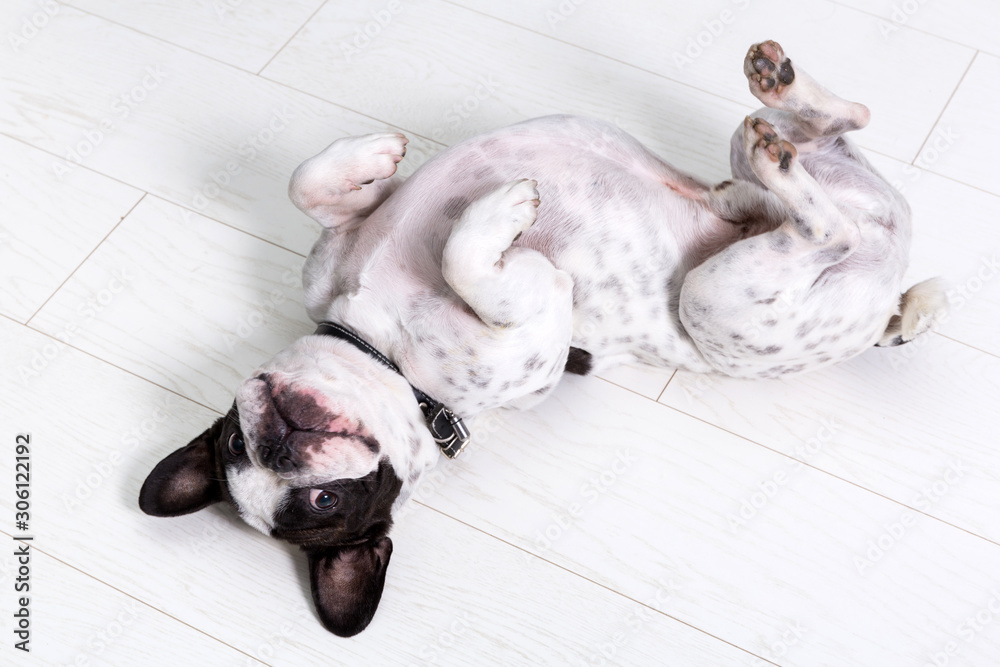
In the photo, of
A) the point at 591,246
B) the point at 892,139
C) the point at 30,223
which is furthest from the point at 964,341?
the point at 30,223

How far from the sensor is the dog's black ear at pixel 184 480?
2.33 meters

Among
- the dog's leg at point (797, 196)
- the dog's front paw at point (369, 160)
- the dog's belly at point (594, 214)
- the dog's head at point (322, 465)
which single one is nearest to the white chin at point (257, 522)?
the dog's head at point (322, 465)

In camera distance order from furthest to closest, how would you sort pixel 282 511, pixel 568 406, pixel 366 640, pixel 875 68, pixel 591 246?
pixel 875 68
pixel 568 406
pixel 366 640
pixel 591 246
pixel 282 511

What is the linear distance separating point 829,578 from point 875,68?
6.45ft

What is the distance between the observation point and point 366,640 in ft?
8.37

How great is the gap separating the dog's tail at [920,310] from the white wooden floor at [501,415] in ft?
1.19

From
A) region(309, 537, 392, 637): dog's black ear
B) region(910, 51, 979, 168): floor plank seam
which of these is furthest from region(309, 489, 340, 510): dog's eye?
region(910, 51, 979, 168): floor plank seam

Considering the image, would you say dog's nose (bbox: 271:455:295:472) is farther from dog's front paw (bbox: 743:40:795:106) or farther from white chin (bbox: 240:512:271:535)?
dog's front paw (bbox: 743:40:795:106)

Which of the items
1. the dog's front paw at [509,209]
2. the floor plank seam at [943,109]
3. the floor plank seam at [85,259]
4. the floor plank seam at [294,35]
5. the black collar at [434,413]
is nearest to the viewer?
the dog's front paw at [509,209]

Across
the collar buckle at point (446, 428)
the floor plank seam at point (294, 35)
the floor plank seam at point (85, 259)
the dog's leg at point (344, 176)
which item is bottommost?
the floor plank seam at point (85, 259)

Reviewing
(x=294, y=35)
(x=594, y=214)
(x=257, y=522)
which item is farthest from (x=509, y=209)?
(x=294, y=35)

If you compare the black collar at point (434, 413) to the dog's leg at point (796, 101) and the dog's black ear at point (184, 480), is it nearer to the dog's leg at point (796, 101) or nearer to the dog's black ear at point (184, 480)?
the dog's black ear at point (184, 480)

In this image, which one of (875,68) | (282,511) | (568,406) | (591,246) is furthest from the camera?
(875,68)

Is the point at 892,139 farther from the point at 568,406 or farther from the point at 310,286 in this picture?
the point at 310,286
